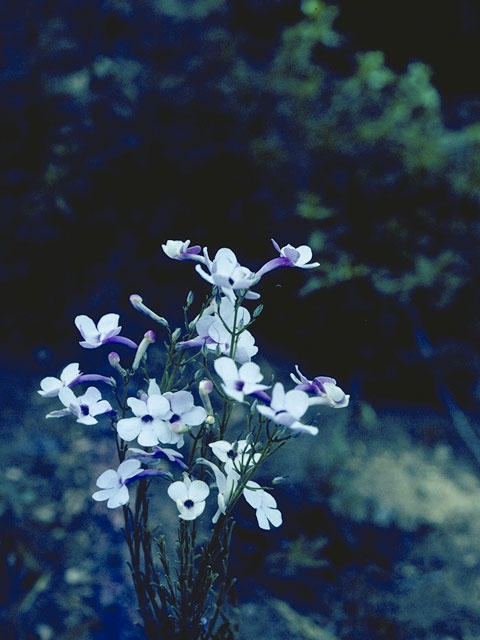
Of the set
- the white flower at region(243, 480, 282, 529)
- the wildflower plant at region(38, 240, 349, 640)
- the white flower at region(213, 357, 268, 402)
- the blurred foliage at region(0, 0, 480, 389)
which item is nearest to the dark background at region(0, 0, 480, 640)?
the blurred foliage at region(0, 0, 480, 389)

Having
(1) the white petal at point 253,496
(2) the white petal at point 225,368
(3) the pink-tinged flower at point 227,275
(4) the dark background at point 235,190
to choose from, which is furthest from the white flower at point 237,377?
(4) the dark background at point 235,190

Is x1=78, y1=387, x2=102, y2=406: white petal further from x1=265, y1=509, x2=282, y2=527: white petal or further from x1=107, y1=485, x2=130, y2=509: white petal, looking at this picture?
x1=265, y1=509, x2=282, y2=527: white petal

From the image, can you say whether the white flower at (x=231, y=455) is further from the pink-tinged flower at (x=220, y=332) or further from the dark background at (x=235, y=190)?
the dark background at (x=235, y=190)

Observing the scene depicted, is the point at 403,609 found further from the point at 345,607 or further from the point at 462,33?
the point at 462,33

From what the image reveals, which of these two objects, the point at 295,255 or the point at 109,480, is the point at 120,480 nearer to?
the point at 109,480

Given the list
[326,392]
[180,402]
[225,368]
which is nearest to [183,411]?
[180,402]

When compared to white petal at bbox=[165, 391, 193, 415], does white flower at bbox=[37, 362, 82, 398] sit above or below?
above

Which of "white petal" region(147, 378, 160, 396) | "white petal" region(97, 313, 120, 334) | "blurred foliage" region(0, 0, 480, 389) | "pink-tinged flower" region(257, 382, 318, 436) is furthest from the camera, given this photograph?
"blurred foliage" region(0, 0, 480, 389)
